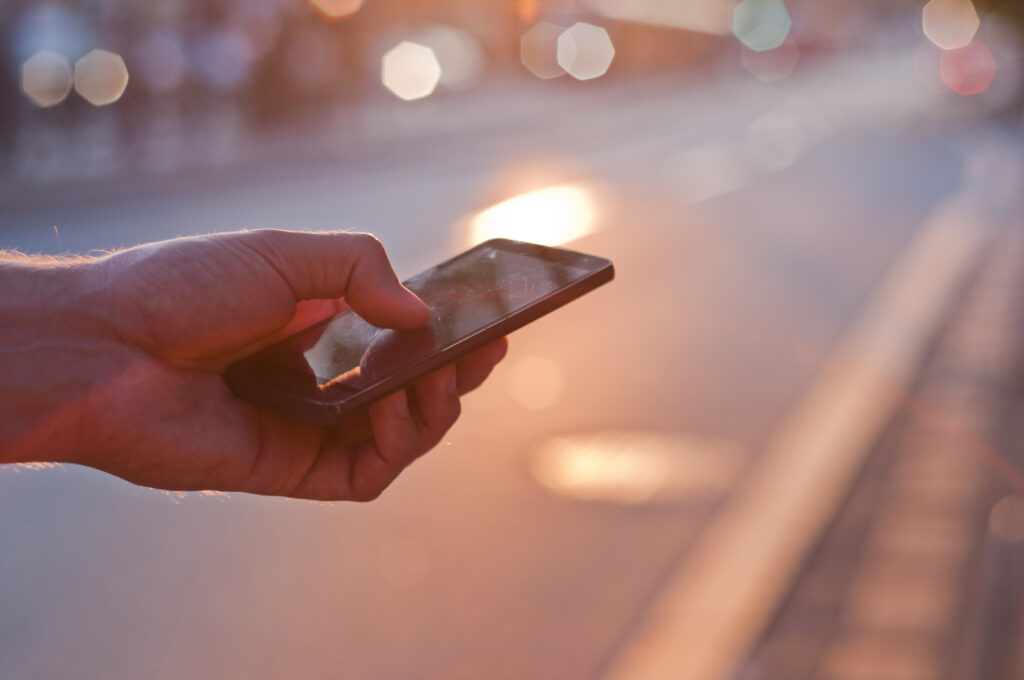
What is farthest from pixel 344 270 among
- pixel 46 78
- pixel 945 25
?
pixel 945 25

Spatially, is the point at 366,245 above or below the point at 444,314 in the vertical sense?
above

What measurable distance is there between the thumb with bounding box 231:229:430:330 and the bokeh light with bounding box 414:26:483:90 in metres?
27.1

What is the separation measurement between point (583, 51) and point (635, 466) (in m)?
32.6

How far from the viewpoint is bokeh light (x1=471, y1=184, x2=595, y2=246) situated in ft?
34.2

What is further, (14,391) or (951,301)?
(951,301)

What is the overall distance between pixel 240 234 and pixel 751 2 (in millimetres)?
60173

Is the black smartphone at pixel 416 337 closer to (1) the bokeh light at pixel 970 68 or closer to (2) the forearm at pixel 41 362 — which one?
(2) the forearm at pixel 41 362

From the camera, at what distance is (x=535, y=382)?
19.7ft

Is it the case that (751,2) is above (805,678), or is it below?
above

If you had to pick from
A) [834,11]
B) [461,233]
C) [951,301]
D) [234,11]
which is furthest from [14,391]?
[834,11]

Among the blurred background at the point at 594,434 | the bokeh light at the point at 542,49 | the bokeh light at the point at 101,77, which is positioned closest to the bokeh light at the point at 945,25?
the blurred background at the point at 594,434

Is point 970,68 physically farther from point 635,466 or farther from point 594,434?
point 635,466

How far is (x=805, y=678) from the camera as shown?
9.91 ft

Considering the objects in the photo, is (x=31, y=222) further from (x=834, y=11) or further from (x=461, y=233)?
(x=834, y=11)
